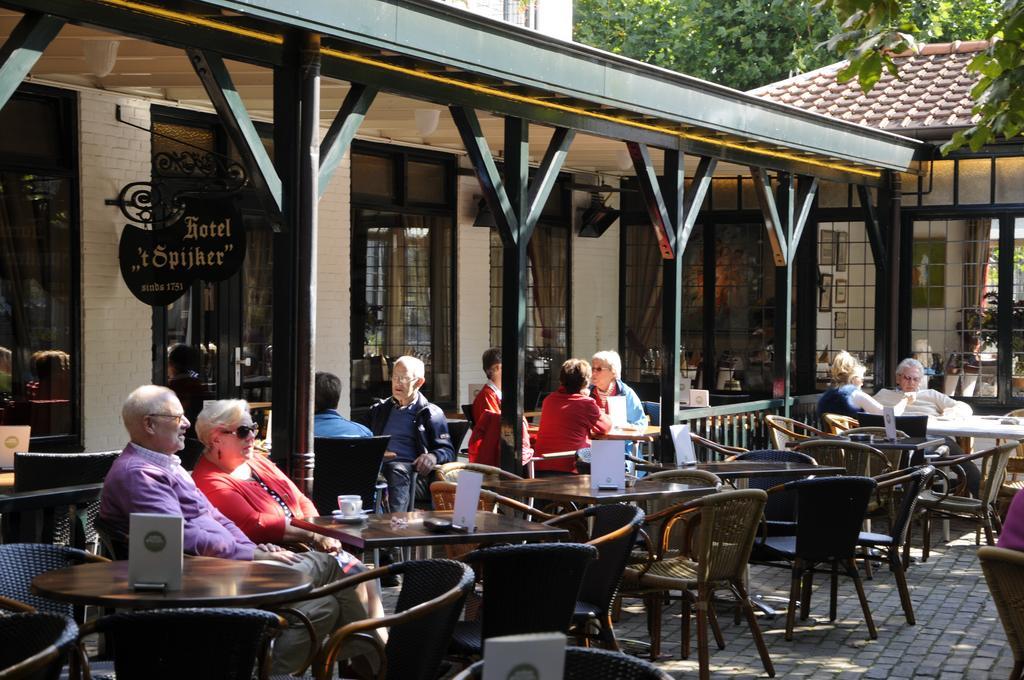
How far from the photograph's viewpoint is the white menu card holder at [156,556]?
423cm

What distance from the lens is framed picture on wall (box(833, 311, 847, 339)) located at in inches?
589

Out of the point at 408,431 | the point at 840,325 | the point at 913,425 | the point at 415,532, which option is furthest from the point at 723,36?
the point at 415,532

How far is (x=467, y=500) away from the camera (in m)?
5.47

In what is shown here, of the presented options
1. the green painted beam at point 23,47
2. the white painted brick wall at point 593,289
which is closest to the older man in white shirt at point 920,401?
the white painted brick wall at point 593,289

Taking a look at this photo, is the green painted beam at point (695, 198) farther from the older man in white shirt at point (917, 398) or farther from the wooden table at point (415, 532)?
the wooden table at point (415, 532)

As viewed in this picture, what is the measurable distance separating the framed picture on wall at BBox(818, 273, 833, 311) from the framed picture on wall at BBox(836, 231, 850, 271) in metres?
0.16

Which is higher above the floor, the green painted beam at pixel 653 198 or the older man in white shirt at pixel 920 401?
the green painted beam at pixel 653 198

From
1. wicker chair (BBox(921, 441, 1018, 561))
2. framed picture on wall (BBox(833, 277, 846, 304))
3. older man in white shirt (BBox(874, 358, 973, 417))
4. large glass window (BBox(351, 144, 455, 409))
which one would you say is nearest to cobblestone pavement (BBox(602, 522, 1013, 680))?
wicker chair (BBox(921, 441, 1018, 561))

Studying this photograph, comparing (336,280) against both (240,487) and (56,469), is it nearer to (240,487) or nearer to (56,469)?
(56,469)

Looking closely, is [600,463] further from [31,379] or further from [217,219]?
[31,379]

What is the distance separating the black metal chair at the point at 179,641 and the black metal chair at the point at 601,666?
70 centimetres

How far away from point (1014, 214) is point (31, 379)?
30.9 ft

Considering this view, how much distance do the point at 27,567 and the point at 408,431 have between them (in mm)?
4079

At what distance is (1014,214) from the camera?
13.8 m
